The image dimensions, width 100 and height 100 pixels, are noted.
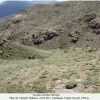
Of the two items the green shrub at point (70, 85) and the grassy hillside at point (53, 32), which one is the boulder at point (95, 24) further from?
the green shrub at point (70, 85)

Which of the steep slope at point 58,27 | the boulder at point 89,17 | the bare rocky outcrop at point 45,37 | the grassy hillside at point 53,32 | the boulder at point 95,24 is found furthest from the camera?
the boulder at point 89,17

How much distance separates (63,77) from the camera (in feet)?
51.0

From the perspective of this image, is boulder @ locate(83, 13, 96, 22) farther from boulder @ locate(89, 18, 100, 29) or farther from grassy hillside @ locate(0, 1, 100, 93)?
boulder @ locate(89, 18, 100, 29)

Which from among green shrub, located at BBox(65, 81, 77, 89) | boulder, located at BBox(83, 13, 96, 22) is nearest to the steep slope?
boulder, located at BBox(83, 13, 96, 22)

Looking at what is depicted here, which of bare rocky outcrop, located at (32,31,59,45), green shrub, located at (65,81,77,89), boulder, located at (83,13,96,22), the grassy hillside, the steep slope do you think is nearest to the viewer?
green shrub, located at (65,81,77,89)

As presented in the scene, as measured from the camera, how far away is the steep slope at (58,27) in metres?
64.9

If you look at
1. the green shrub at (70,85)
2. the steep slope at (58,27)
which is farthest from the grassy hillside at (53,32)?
the green shrub at (70,85)

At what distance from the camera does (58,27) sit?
71000 millimetres

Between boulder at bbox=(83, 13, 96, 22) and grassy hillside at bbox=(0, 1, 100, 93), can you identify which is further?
boulder at bbox=(83, 13, 96, 22)

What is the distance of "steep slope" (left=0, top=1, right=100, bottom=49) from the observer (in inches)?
2557

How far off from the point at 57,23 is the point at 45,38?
8.19m

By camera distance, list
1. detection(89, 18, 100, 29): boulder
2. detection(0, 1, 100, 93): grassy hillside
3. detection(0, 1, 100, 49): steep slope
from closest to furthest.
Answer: detection(0, 1, 100, 93): grassy hillside < detection(0, 1, 100, 49): steep slope < detection(89, 18, 100, 29): boulder

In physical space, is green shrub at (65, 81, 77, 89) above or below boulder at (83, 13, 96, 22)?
above

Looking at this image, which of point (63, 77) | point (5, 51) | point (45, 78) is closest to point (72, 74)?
point (63, 77)
